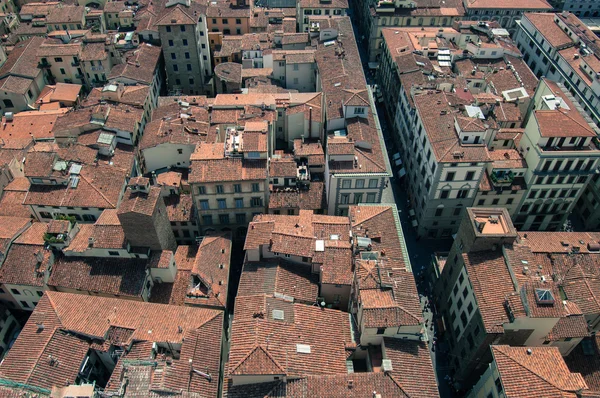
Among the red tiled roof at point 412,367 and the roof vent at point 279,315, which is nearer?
the red tiled roof at point 412,367

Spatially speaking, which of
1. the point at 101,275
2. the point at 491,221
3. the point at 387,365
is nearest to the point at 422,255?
the point at 491,221

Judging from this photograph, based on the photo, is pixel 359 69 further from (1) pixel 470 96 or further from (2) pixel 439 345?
(2) pixel 439 345

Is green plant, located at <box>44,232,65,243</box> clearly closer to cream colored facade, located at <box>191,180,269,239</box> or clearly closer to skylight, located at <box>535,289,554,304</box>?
cream colored facade, located at <box>191,180,269,239</box>

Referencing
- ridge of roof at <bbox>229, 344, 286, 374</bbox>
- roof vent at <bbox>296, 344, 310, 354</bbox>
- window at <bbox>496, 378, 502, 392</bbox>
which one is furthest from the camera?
roof vent at <bbox>296, 344, 310, 354</bbox>

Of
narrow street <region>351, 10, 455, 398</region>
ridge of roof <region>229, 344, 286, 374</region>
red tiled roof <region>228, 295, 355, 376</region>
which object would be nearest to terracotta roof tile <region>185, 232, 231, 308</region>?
red tiled roof <region>228, 295, 355, 376</region>

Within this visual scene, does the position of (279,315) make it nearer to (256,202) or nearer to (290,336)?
(290,336)

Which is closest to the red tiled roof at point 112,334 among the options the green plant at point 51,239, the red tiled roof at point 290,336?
the red tiled roof at point 290,336

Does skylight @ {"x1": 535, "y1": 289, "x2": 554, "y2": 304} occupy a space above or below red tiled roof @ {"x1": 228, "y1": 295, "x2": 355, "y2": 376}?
above

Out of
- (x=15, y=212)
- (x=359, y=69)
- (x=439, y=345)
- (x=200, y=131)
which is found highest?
(x=359, y=69)

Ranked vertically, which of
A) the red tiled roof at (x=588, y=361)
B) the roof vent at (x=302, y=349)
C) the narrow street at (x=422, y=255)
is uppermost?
the roof vent at (x=302, y=349)

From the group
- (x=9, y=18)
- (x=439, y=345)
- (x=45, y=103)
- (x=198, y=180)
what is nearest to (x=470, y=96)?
(x=439, y=345)

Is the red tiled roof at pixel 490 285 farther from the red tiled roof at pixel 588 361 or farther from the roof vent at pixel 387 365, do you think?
the red tiled roof at pixel 588 361
